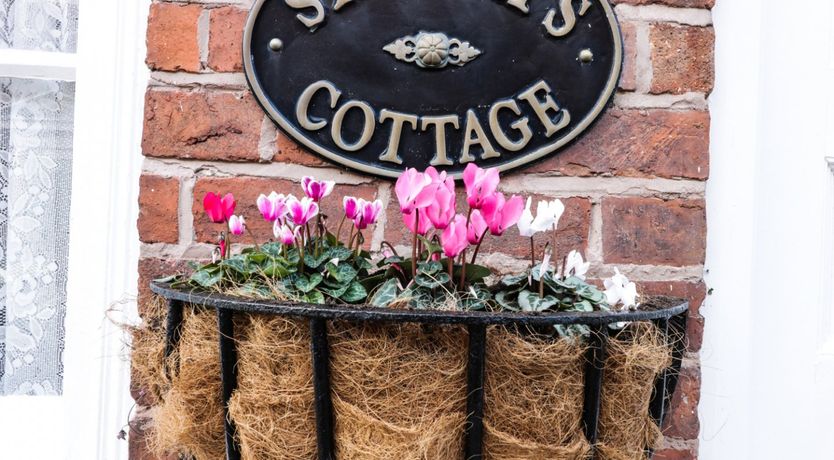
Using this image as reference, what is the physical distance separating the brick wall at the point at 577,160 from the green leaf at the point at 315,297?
294mm

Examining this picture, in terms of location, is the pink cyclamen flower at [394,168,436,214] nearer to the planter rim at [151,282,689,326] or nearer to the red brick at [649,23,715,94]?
the planter rim at [151,282,689,326]

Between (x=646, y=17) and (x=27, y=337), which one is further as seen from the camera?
(x=27, y=337)

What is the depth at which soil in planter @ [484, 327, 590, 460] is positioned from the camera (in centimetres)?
62

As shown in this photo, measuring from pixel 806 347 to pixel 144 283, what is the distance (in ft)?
3.17

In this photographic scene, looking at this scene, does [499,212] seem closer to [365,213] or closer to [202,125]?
[365,213]

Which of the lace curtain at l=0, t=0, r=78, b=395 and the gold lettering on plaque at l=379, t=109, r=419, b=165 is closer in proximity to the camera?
the gold lettering on plaque at l=379, t=109, r=419, b=165

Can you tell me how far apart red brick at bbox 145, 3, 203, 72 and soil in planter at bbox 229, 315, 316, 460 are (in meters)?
0.48

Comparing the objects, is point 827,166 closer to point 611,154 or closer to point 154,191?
point 611,154

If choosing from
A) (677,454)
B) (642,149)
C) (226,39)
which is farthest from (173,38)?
(677,454)

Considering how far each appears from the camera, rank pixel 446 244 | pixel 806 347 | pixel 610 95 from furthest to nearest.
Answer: pixel 806 347, pixel 610 95, pixel 446 244

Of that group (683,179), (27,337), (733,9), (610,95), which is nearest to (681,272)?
(683,179)

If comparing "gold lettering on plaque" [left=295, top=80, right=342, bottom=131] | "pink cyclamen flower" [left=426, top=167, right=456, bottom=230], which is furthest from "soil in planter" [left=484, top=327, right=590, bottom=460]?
"gold lettering on plaque" [left=295, top=80, right=342, bottom=131]

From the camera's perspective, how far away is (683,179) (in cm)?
98

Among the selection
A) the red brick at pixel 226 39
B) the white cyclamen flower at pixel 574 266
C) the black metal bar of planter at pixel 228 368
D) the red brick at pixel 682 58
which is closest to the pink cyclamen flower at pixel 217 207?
the black metal bar of planter at pixel 228 368
